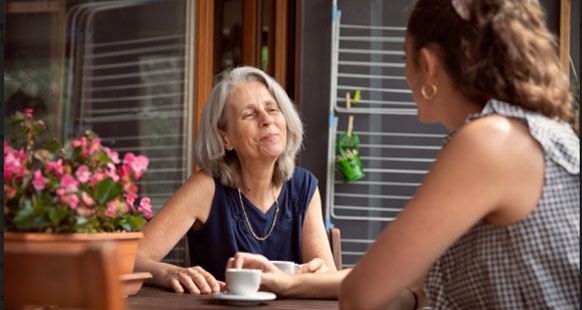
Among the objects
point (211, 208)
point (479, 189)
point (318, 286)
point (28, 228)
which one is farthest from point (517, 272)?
point (211, 208)

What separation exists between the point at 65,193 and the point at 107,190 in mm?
80

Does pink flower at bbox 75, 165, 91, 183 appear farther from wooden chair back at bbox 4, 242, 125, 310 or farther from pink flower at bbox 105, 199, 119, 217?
wooden chair back at bbox 4, 242, 125, 310

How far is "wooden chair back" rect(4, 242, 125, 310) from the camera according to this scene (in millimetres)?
883

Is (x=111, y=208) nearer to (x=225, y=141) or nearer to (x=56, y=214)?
(x=56, y=214)

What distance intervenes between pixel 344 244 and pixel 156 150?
4.39 ft

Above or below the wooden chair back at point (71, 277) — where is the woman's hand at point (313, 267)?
below

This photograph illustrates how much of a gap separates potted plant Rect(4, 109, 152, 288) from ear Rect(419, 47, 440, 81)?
0.57 meters

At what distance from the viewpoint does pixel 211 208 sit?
105 inches

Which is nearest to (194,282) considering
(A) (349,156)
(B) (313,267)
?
(B) (313,267)

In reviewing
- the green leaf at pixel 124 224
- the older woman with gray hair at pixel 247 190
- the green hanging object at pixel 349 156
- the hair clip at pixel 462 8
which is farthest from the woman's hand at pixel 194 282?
the green hanging object at pixel 349 156

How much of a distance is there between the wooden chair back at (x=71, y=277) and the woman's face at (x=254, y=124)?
1783 mm

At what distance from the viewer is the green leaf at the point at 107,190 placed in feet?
4.03

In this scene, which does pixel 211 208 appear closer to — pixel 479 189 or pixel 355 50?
pixel 479 189

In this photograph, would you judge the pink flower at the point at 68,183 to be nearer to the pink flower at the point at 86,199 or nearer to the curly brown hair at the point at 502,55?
the pink flower at the point at 86,199
